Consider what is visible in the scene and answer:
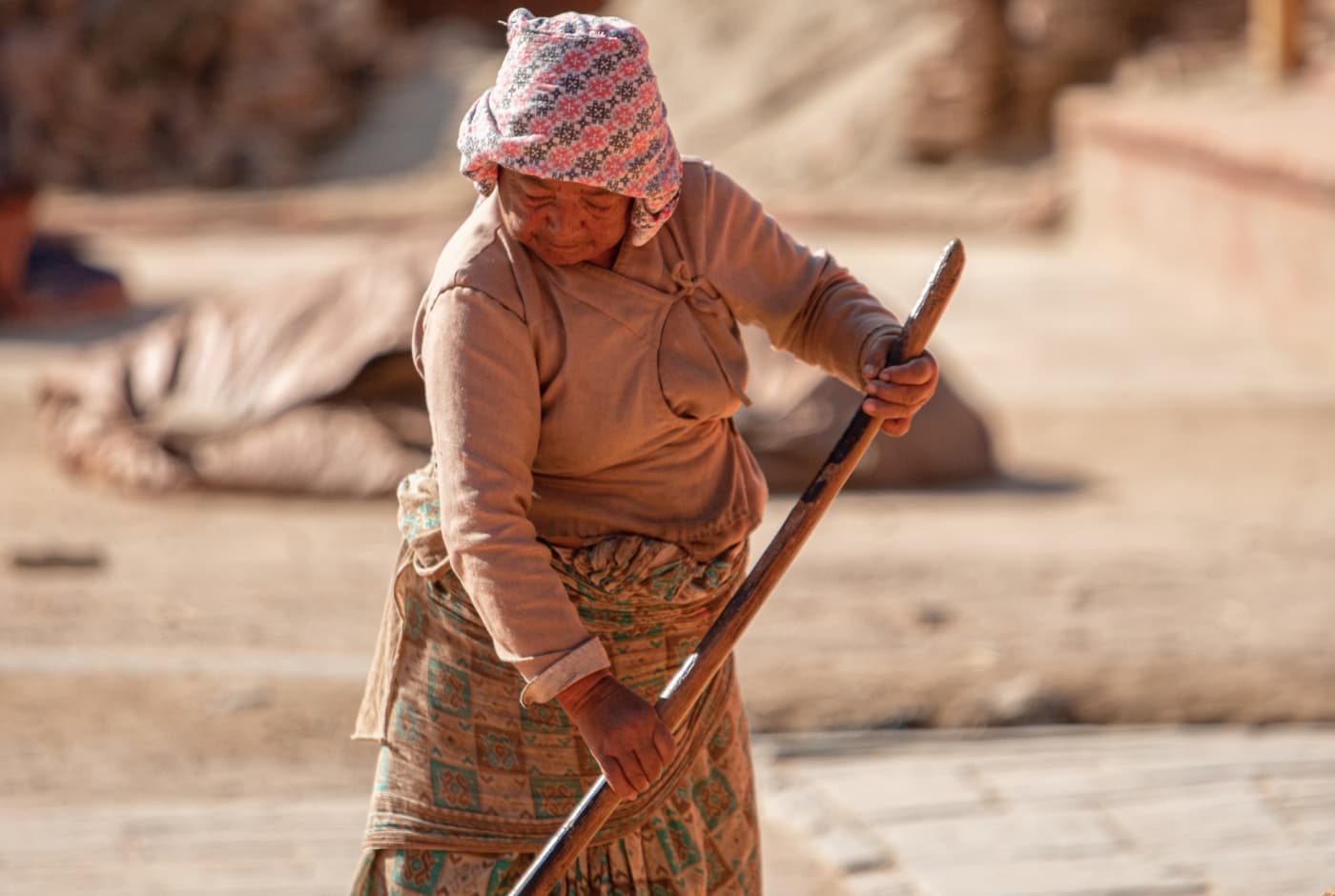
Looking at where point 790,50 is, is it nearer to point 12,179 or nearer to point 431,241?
point 12,179

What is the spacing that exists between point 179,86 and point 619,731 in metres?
20.4

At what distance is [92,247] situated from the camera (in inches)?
558

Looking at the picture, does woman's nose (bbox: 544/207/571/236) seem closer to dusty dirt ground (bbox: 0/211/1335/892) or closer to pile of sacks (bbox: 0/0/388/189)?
dusty dirt ground (bbox: 0/211/1335/892)

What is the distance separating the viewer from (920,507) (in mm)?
7074

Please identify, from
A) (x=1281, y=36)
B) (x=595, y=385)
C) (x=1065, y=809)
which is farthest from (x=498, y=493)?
(x=1281, y=36)

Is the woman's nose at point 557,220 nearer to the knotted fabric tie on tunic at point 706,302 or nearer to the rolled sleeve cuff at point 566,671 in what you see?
the knotted fabric tie on tunic at point 706,302

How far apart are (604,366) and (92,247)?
502 inches

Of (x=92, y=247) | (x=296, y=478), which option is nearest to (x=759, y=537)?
(x=296, y=478)

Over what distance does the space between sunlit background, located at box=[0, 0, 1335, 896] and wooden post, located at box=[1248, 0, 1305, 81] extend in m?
0.02

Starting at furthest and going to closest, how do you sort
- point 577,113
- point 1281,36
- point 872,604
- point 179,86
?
point 179,86
point 1281,36
point 872,604
point 577,113

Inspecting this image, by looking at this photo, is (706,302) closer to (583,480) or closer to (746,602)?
(583,480)

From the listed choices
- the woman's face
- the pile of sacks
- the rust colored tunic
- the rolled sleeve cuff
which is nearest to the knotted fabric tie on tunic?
the rust colored tunic

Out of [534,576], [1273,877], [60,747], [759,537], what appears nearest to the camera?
[534,576]

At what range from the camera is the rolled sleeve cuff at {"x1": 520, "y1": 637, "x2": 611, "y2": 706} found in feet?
6.91
